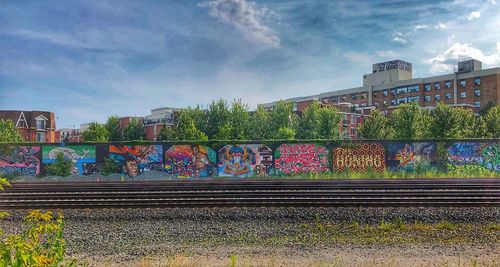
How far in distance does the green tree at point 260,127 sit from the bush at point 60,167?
26228 millimetres

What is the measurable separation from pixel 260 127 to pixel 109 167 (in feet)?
85.3

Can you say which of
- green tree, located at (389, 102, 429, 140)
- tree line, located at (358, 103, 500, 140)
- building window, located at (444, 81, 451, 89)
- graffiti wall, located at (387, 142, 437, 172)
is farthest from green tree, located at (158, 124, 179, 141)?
building window, located at (444, 81, 451, 89)

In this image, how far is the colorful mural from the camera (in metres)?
32.2

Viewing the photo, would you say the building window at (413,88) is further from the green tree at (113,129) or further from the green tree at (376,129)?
the green tree at (113,129)

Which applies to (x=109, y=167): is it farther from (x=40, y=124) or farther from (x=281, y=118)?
(x=40, y=124)

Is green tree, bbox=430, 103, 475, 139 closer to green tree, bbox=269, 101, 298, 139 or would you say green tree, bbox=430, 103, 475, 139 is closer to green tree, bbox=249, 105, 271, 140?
green tree, bbox=269, 101, 298, 139

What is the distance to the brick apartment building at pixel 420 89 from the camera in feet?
285

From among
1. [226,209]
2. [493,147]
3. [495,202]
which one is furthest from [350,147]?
[226,209]

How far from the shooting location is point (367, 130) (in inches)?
2290

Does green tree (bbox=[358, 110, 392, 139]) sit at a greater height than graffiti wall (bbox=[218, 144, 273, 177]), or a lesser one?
greater

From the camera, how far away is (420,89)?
316 feet

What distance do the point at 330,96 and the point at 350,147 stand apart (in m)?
87.0

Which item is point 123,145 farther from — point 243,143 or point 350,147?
point 350,147

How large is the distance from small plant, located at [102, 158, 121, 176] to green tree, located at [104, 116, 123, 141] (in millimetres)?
41718
